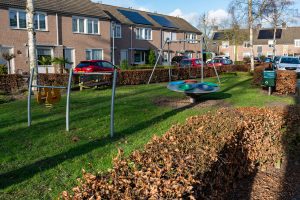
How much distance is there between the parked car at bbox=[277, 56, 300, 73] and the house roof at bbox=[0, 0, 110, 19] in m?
17.7

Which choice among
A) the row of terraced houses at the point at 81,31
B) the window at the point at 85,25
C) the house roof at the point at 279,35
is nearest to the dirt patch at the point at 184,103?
the row of terraced houses at the point at 81,31

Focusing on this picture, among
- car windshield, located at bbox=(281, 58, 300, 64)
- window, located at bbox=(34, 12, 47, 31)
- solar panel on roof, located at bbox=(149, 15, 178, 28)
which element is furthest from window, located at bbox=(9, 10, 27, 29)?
car windshield, located at bbox=(281, 58, 300, 64)

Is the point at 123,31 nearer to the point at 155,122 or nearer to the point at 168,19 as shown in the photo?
the point at 168,19

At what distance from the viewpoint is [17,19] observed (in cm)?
2672

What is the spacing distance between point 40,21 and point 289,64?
21065 millimetres

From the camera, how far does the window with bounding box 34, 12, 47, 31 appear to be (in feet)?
91.8

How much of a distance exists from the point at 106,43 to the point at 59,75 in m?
18.5

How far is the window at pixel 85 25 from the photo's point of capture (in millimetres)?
31297

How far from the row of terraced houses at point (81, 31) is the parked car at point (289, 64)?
360 inches

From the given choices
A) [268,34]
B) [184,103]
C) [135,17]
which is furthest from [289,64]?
[268,34]

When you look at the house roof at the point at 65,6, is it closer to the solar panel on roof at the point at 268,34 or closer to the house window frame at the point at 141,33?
the house window frame at the point at 141,33

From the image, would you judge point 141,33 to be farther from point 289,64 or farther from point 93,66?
point 289,64

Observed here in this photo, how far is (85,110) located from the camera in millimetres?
10469

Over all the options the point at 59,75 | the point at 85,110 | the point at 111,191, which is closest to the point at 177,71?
the point at 59,75
